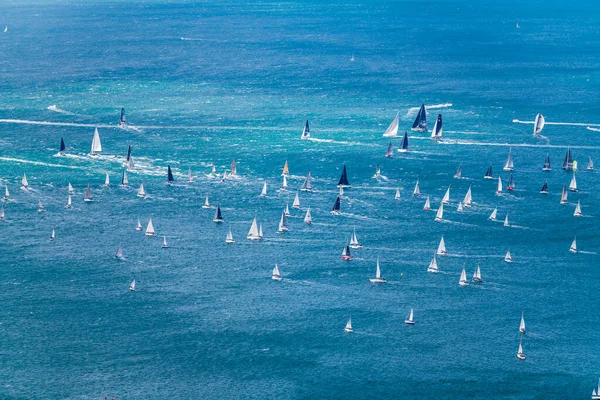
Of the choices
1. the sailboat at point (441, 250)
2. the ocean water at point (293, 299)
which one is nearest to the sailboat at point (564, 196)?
the ocean water at point (293, 299)

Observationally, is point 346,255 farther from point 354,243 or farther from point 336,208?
point 336,208

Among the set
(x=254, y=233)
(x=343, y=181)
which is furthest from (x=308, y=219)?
(x=343, y=181)

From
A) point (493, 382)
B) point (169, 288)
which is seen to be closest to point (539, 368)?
point (493, 382)

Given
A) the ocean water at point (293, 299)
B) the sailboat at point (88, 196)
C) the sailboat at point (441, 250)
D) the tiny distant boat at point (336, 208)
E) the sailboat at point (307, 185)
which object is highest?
the sailboat at point (307, 185)

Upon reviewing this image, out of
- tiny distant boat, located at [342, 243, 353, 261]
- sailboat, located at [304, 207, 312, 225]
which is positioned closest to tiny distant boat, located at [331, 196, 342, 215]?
sailboat, located at [304, 207, 312, 225]

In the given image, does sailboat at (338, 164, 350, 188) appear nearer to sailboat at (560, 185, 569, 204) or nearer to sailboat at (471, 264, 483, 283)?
sailboat at (560, 185, 569, 204)

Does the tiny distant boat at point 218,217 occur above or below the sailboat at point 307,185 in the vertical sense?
below

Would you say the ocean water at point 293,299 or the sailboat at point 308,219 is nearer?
the ocean water at point 293,299

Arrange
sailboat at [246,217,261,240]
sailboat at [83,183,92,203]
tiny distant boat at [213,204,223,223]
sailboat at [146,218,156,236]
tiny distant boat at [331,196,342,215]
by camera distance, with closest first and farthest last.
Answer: sailboat at [246,217,261,240]
sailboat at [146,218,156,236]
tiny distant boat at [213,204,223,223]
tiny distant boat at [331,196,342,215]
sailboat at [83,183,92,203]

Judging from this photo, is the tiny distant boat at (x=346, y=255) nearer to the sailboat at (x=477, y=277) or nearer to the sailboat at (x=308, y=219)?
the sailboat at (x=308, y=219)

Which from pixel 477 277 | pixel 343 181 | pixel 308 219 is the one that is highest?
pixel 343 181

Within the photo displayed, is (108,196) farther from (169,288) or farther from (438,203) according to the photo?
(438,203)
